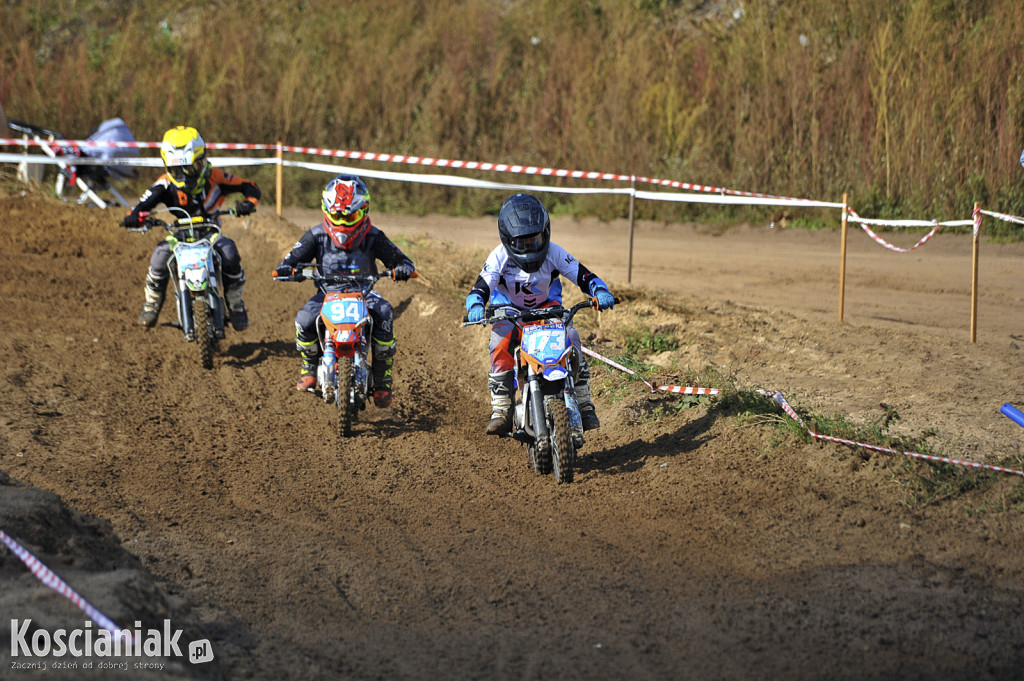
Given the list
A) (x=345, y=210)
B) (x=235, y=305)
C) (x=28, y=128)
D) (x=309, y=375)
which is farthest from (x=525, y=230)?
(x=28, y=128)

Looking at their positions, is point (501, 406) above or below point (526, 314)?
below

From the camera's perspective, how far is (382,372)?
777 cm

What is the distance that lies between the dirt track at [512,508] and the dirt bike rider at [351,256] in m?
0.62

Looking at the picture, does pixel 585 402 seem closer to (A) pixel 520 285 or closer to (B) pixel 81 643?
(A) pixel 520 285

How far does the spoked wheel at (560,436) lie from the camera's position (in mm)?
6098

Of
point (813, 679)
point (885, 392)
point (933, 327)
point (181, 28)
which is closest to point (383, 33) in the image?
point (181, 28)

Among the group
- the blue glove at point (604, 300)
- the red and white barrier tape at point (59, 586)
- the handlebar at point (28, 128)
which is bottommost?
the red and white barrier tape at point (59, 586)

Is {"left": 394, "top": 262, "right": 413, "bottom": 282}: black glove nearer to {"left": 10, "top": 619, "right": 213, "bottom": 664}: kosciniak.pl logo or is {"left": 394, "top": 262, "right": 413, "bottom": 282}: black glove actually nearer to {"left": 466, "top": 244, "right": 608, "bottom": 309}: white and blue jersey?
{"left": 466, "top": 244, "right": 608, "bottom": 309}: white and blue jersey

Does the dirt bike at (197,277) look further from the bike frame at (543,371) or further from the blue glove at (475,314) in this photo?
the bike frame at (543,371)

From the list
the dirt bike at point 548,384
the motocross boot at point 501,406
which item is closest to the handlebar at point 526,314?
the dirt bike at point 548,384

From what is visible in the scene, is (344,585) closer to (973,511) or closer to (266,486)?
(266,486)

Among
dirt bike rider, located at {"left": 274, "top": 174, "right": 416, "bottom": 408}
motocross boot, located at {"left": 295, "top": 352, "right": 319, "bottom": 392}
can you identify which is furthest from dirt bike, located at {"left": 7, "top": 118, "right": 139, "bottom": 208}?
dirt bike rider, located at {"left": 274, "top": 174, "right": 416, "bottom": 408}

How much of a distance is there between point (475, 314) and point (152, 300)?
191 inches

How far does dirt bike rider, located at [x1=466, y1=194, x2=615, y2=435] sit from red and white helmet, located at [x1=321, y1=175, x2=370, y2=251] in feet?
4.57
